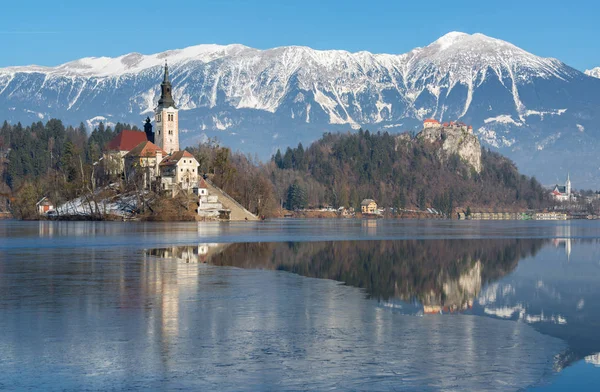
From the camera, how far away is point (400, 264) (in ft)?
163

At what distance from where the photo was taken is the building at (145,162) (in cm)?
16138

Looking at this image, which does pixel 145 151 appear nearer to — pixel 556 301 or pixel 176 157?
pixel 176 157

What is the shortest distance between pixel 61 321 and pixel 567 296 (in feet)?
69.6

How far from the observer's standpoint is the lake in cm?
1966

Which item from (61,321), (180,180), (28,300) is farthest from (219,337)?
(180,180)

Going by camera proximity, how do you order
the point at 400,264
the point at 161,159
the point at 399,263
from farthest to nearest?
the point at 161,159
the point at 399,263
the point at 400,264

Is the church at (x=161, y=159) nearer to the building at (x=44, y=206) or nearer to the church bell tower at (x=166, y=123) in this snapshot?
the church bell tower at (x=166, y=123)

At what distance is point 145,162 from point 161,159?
5.86 metres

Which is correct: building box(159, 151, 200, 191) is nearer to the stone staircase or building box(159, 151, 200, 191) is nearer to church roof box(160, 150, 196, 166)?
church roof box(160, 150, 196, 166)

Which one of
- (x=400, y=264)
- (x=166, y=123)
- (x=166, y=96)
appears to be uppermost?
(x=166, y=96)

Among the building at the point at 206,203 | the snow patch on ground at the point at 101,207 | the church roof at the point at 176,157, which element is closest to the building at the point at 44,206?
the snow patch on ground at the point at 101,207

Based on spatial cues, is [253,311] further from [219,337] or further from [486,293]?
[486,293]

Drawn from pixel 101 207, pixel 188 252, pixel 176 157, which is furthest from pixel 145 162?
pixel 188 252

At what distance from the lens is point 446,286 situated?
125 ft
